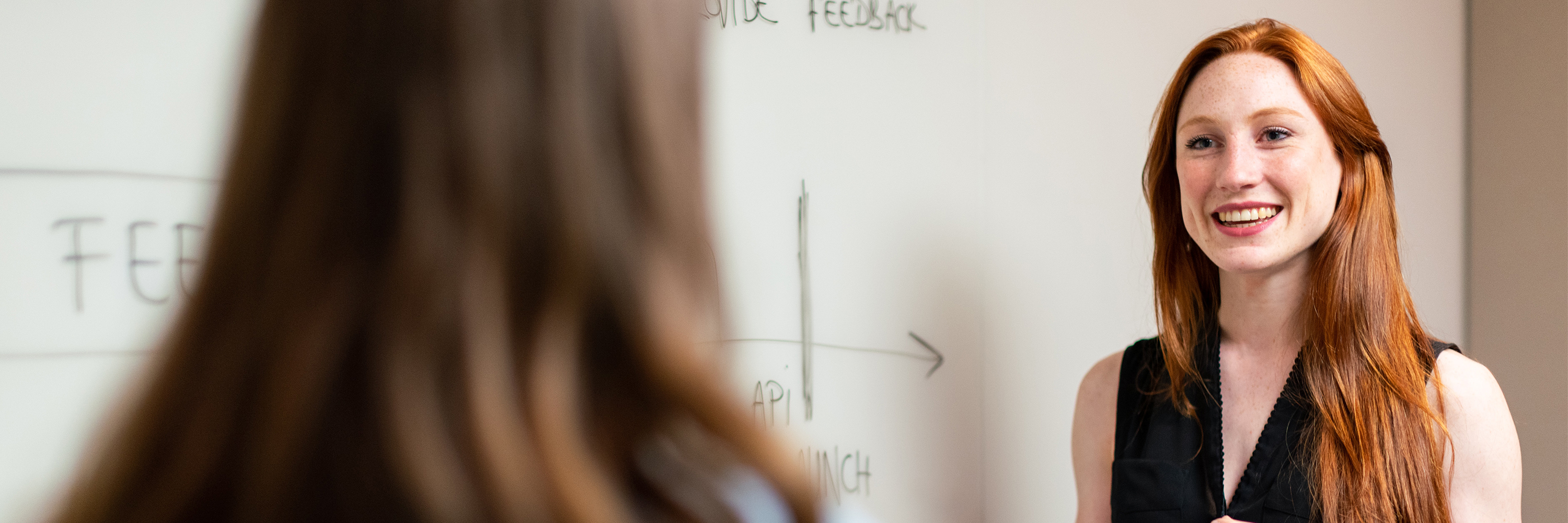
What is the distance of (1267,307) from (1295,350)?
0.06 metres

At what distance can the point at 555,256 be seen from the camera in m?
0.27

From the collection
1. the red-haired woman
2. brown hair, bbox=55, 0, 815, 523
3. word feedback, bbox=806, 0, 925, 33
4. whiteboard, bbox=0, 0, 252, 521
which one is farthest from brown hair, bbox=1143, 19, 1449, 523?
whiteboard, bbox=0, 0, 252, 521

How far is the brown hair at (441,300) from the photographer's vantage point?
25cm

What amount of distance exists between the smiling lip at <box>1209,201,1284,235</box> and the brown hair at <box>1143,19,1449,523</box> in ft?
0.27

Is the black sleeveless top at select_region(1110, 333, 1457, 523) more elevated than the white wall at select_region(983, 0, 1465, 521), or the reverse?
the white wall at select_region(983, 0, 1465, 521)

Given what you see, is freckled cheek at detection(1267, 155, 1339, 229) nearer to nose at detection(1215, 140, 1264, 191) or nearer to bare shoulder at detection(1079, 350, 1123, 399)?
nose at detection(1215, 140, 1264, 191)

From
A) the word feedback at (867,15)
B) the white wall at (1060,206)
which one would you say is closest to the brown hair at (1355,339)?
the white wall at (1060,206)

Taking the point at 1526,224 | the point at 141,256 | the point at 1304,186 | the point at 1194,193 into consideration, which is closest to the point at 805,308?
the point at 1194,193

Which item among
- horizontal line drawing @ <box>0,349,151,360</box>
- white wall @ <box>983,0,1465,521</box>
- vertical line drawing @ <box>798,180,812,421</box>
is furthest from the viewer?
white wall @ <box>983,0,1465,521</box>

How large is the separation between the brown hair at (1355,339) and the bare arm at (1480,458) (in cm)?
2

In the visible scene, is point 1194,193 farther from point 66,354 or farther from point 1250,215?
point 66,354

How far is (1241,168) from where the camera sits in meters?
0.95

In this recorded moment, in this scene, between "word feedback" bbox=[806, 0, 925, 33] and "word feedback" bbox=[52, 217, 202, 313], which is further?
"word feedback" bbox=[806, 0, 925, 33]

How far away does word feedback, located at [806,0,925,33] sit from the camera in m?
1.11
